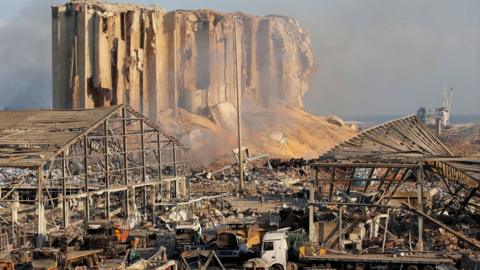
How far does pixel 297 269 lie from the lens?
26.7 m

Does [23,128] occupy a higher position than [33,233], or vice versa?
[23,128]

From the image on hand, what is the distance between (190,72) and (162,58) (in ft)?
26.6

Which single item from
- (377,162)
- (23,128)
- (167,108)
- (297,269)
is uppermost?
(167,108)

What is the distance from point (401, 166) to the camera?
29.1 m

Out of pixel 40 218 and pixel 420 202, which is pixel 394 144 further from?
pixel 40 218

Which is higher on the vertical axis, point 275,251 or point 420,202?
point 420,202

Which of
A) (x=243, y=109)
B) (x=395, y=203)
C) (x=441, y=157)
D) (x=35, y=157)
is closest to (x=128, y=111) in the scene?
(x=35, y=157)

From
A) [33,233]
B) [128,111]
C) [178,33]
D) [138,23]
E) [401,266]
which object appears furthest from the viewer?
[178,33]

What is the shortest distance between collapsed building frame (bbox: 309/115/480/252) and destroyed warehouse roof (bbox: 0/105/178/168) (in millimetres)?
9834

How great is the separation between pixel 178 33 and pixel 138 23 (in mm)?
9280

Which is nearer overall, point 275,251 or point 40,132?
point 275,251

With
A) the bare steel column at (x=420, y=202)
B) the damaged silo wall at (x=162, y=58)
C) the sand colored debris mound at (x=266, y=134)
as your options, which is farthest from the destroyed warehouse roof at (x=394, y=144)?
the damaged silo wall at (x=162, y=58)

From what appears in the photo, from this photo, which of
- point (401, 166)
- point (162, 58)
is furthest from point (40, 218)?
point (162, 58)

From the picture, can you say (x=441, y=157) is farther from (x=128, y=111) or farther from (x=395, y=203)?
(x=128, y=111)
